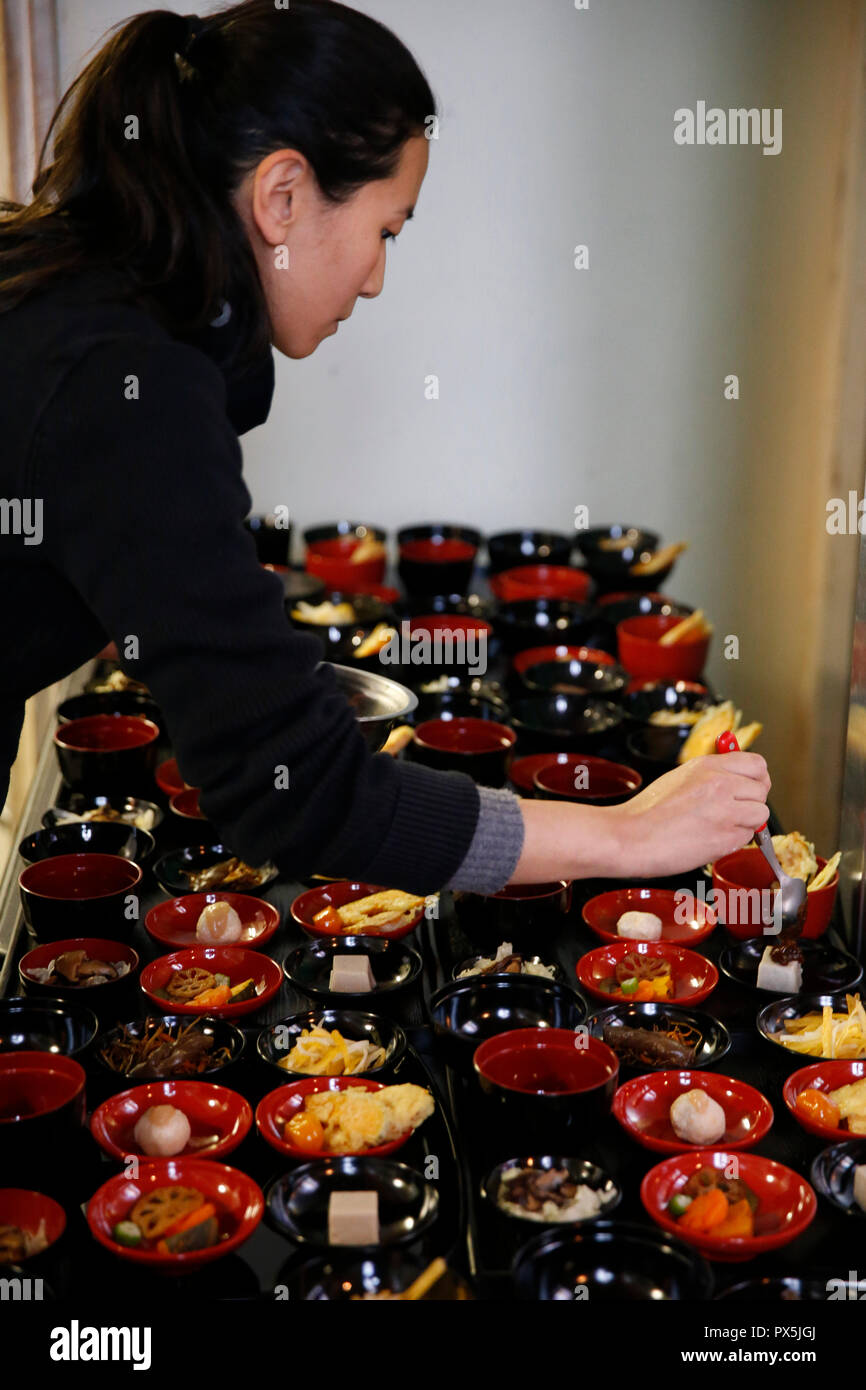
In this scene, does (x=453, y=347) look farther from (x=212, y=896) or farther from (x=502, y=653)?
(x=212, y=896)

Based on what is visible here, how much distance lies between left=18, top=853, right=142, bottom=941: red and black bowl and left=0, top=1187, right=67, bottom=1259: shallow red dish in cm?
51

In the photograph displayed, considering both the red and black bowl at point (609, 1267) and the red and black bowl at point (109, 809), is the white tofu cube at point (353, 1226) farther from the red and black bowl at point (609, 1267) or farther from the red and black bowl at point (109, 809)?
the red and black bowl at point (109, 809)

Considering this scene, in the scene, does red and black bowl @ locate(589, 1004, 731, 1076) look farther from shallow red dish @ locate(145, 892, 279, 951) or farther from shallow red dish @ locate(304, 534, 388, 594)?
shallow red dish @ locate(304, 534, 388, 594)

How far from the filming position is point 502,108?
3516mm

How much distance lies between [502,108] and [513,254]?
0.34 metres

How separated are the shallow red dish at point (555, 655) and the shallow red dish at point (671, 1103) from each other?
1.38m

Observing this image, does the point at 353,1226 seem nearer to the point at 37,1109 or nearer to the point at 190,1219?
the point at 190,1219

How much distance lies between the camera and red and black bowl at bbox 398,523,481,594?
3.31m

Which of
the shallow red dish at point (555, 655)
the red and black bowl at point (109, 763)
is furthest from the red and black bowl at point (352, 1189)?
the shallow red dish at point (555, 655)

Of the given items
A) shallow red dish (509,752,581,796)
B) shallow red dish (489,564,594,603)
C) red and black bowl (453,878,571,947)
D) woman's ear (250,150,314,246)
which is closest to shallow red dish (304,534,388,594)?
shallow red dish (489,564,594,603)

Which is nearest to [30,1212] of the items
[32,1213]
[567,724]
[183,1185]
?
[32,1213]

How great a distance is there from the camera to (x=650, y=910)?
1.94 m

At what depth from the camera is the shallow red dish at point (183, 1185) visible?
1.24m
